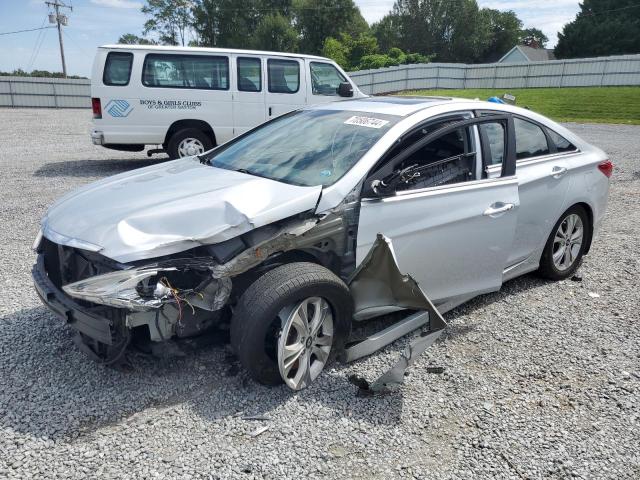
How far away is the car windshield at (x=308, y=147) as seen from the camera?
3.35 meters

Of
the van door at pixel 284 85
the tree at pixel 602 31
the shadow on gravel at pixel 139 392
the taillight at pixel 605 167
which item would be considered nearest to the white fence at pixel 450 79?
the van door at pixel 284 85

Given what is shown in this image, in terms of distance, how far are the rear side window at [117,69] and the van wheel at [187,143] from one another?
1.22 m

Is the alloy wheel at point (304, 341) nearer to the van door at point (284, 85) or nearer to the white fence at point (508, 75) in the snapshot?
the van door at point (284, 85)

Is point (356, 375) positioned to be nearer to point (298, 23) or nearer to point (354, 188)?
point (354, 188)

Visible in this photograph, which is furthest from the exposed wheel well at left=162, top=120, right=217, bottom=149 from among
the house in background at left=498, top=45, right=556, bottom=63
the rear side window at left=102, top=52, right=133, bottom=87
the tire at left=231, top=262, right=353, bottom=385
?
the house in background at left=498, top=45, right=556, bottom=63

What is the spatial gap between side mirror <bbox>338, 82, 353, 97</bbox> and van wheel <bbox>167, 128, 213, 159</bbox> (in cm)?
258

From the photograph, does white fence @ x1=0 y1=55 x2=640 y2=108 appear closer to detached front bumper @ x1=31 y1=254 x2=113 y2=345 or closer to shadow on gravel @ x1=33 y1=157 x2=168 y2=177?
shadow on gravel @ x1=33 y1=157 x2=168 y2=177

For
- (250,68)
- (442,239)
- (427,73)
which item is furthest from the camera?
(427,73)

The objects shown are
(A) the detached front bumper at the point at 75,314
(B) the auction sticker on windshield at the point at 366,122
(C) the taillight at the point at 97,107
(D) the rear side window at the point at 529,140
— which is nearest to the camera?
(A) the detached front bumper at the point at 75,314

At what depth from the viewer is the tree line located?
44.9 meters

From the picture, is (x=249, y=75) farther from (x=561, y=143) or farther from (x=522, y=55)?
(x=522, y=55)

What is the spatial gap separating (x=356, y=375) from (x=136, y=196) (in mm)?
1729

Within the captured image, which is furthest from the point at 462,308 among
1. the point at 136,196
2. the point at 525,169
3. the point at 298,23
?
the point at 298,23

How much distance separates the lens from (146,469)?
2.37 meters
